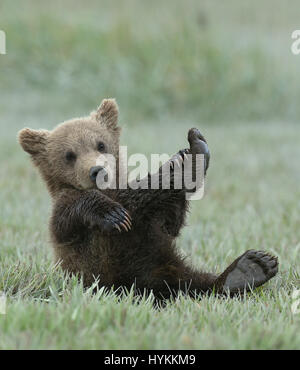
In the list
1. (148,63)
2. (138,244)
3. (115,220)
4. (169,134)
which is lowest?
(138,244)

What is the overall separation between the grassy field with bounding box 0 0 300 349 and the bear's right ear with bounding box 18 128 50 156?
621mm

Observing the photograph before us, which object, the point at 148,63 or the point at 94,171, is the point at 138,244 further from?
the point at 148,63

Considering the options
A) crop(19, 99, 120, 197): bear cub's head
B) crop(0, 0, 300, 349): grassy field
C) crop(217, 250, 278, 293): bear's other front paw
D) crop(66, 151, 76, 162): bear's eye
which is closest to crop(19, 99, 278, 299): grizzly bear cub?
crop(217, 250, 278, 293): bear's other front paw

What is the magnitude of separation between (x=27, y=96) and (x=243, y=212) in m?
6.60

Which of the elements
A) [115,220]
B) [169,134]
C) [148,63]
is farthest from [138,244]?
[148,63]

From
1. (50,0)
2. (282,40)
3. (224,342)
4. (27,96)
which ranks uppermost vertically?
(50,0)

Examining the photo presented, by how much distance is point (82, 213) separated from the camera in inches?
127

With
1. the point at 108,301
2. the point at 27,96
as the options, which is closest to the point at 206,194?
the point at 108,301

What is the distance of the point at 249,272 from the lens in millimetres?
3217

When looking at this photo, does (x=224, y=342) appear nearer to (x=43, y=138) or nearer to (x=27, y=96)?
(x=43, y=138)

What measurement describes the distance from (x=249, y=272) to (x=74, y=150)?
132 cm

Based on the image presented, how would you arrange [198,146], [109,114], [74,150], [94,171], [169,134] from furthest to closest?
1. [169,134]
2. [109,114]
3. [74,150]
4. [94,171]
5. [198,146]

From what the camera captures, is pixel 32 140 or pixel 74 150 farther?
pixel 32 140

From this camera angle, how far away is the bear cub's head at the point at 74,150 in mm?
3754
